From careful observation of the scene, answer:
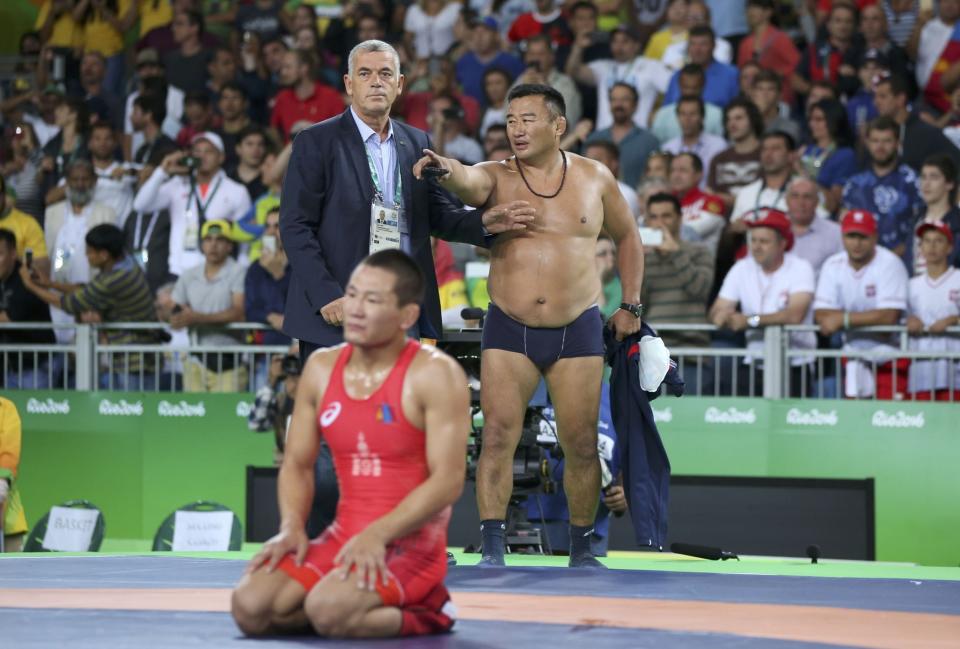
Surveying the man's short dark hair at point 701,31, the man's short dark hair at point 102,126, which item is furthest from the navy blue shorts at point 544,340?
the man's short dark hair at point 102,126

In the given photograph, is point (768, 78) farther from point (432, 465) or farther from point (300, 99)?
point (432, 465)

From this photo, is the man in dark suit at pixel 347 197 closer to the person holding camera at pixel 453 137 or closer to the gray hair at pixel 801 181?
the gray hair at pixel 801 181

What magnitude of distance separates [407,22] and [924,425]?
268 inches

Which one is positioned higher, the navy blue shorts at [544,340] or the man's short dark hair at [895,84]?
the man's short dark hair at [895,84]

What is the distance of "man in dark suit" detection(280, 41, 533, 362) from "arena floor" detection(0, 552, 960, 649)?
3.39 ft

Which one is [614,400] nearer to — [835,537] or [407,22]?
[835,537]

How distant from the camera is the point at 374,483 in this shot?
4480 mm

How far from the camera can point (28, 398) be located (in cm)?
1044

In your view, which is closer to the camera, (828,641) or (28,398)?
(828,641)

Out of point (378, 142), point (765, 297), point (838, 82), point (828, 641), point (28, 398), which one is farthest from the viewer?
point (838, 82)

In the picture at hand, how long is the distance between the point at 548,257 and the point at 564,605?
5.36ft

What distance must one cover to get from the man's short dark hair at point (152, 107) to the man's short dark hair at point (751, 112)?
489 cm

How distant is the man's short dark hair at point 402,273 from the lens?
4430 millimetres

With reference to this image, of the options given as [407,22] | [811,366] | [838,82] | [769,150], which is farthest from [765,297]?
[407,22]
